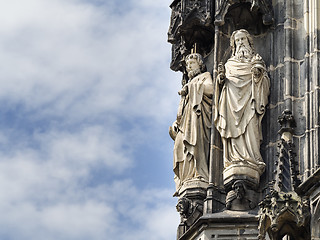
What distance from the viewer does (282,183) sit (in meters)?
23.4

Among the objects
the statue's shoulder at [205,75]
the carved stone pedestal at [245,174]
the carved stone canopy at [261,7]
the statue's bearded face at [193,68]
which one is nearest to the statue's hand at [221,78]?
the statue's shoulder at [205,75]

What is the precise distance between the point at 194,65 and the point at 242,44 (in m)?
1.15

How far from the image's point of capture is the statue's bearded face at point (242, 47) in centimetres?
2598

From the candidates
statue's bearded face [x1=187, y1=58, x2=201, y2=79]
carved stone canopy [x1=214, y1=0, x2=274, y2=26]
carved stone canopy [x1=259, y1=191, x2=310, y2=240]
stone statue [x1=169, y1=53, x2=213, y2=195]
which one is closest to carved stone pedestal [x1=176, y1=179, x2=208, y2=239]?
stone statue [x1=169, y1=53, x2=213, y2=195]

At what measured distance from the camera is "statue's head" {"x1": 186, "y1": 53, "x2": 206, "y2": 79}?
88.1ft

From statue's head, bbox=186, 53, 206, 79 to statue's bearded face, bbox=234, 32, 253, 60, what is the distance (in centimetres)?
99

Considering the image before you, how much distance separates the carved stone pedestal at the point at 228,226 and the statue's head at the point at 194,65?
10.6 feet

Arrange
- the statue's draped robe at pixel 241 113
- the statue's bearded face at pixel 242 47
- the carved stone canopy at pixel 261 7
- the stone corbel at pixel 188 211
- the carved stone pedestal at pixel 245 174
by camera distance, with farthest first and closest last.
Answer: the carved stone canopy at pixel 261 7
the statue's bearded face at pixel 242 47
the stone corbel at pixel 188 211
the statue's draped robe at pixel 241 113
the carved stone pedestal at pixel 245 174

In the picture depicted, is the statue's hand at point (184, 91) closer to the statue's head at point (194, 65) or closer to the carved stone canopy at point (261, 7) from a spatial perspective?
the statue's head at point (194, 65)

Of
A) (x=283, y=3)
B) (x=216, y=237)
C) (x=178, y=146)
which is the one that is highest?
(x=283, y=3)

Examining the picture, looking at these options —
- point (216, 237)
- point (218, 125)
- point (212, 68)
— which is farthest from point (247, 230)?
point (212, 68)

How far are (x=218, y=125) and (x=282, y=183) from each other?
8.00ft

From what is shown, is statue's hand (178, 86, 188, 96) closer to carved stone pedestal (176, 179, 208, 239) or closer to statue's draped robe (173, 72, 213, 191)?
statue's draped robe (173, 72, 213, 191)

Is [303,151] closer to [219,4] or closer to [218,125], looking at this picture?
[218,125]
